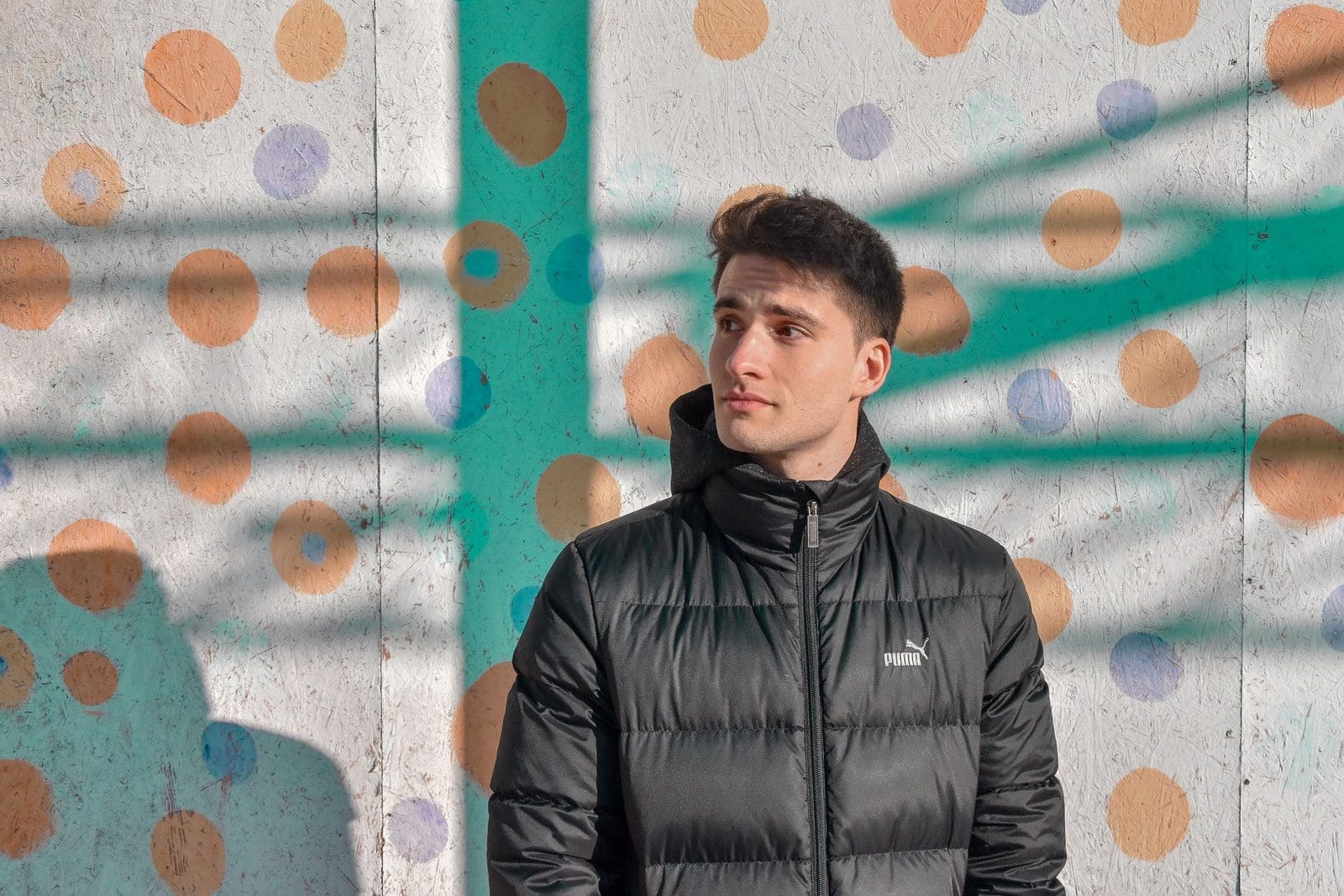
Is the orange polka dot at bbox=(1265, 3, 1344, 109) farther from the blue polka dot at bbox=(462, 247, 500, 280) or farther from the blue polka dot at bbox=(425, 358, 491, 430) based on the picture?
the blue polka dot at bbox=(425, 358, 491, 430)

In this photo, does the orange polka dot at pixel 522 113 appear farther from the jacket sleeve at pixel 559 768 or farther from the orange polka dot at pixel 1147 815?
the orange polka dot at pixel 1147 815

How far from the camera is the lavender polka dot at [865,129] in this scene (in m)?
2.78

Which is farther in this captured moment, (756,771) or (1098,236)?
(1098,236)

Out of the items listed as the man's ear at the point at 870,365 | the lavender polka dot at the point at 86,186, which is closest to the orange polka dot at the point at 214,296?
the lavender polka dot at the point at 86,186

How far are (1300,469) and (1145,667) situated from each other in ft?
2.08

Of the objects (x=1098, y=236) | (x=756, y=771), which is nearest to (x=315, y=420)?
(x=756, y=771)

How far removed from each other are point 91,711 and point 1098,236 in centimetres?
289

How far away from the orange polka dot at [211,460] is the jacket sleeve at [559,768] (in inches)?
54.0

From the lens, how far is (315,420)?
2.83 meters

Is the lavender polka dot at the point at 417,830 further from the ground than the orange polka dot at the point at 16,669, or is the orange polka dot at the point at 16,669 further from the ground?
the orange polka dot at the point at 16,669

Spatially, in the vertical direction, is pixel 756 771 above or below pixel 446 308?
below

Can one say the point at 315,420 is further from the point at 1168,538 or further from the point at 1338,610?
the point at 1338,610

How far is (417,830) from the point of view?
9.26 ft

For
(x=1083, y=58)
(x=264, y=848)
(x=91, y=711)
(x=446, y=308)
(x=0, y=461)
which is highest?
(x=1083, y=58)
